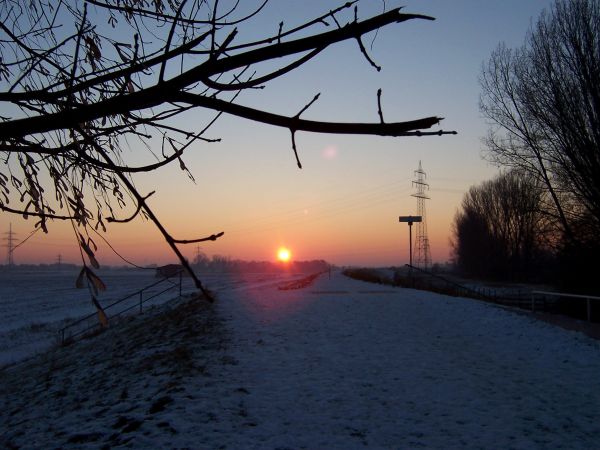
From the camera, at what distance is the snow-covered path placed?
659 cm

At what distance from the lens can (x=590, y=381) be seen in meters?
9.11

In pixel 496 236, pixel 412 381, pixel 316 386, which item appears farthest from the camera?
pixel 496 236

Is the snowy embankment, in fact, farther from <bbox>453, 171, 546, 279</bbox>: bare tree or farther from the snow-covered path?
<bbox>453, 171, 546, 279</bbox>: bare tree

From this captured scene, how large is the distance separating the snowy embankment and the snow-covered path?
0.10 feet

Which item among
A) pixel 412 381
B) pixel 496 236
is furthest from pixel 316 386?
pixel 496 236

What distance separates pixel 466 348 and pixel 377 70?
433 inches

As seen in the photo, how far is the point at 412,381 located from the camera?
8828 mm

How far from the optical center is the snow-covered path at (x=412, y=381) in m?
6.59

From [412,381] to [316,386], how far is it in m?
1.75

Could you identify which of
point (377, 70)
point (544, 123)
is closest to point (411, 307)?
point (544, 123)

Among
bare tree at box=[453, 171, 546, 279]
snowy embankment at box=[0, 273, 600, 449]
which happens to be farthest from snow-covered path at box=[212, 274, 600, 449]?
bare tree at box=[453, 171, 546, 279]

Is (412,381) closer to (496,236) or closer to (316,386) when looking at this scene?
(316,386)

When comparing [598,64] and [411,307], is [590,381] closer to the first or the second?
[411,307]

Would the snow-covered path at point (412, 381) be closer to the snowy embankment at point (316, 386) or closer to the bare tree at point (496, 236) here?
the snowy embankment at point (316, 386)
